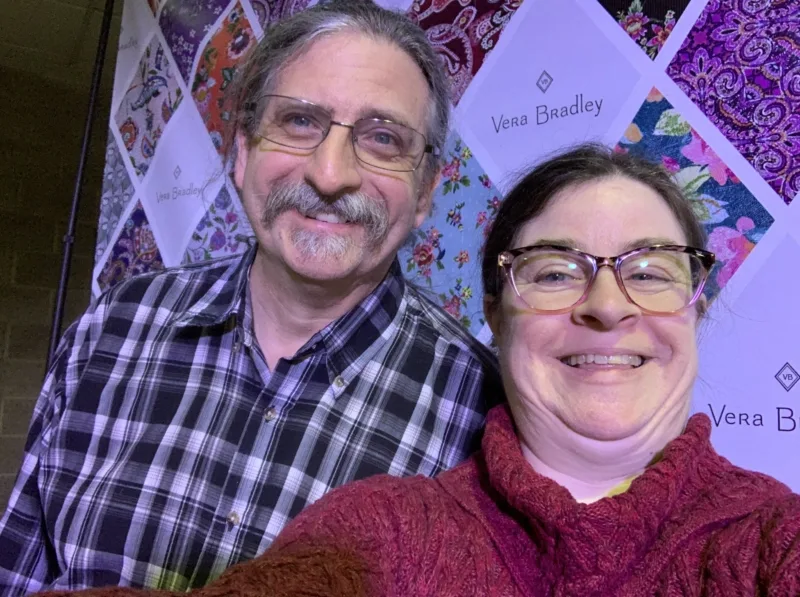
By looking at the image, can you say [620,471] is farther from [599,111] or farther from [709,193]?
[599,111]

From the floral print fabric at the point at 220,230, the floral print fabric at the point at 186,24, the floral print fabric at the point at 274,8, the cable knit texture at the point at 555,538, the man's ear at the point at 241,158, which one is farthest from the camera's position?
the floral print fabric at the point at 186,24

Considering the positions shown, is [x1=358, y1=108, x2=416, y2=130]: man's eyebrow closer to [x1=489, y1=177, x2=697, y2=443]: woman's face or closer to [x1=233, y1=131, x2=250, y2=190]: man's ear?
[x1=233, y1=131, x2=250, y2=190]: man's ear

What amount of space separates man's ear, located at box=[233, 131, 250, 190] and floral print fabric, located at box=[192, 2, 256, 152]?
82cm

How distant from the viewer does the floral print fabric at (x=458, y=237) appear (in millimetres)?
1449

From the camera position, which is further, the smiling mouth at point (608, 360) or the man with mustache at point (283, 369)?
the man with mustache at point (283, 369)

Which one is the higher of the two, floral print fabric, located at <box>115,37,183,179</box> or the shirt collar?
the shirt collar

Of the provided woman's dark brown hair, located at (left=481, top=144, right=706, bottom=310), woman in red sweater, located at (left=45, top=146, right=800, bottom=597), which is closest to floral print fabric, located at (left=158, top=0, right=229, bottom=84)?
woman's dark brown hair, located at (left=481, top=144, right=706, bottom=310)

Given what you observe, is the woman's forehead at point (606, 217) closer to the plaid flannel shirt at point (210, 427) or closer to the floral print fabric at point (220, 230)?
the plaid flannel shirt at point (210, 427)

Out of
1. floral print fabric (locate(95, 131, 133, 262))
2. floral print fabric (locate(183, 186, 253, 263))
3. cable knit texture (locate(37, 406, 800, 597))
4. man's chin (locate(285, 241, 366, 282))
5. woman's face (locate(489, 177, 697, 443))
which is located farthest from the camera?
floral print fabric (locate(95, 131, 133, 262))

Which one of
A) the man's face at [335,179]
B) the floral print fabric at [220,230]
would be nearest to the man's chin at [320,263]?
the man's face at [335,179]

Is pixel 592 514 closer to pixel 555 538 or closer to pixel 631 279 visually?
pixel 555 538

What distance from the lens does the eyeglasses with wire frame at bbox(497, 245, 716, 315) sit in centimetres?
76

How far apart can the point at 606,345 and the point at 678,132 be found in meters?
0.62

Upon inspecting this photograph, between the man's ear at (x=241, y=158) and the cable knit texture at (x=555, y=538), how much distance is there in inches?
23.6
